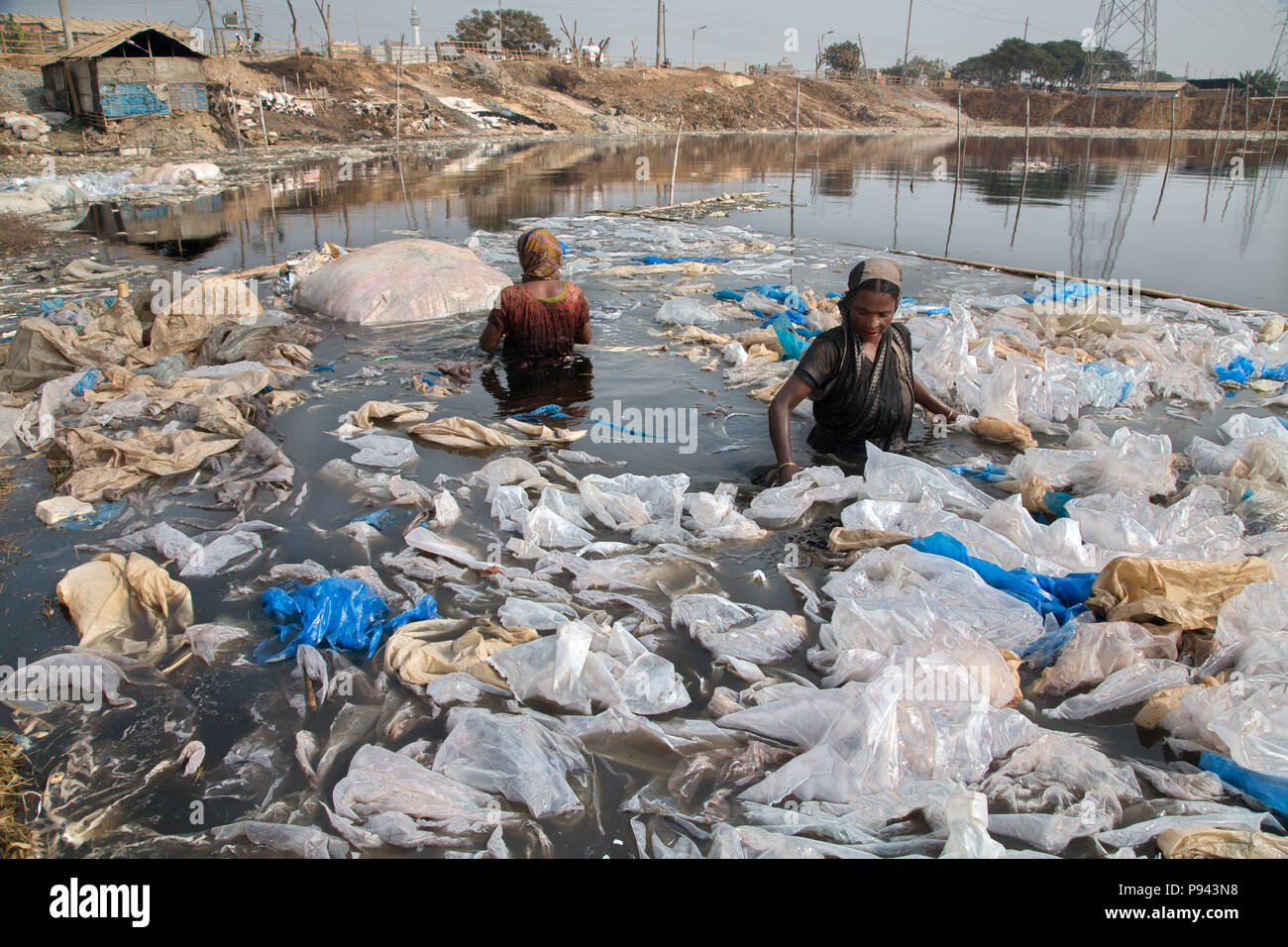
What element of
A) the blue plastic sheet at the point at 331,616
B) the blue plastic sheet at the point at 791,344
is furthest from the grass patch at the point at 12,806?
the blue plastic sheet at the point at 791,344

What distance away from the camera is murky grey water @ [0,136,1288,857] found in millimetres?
2295

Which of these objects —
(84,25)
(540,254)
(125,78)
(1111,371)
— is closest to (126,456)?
(540,254)

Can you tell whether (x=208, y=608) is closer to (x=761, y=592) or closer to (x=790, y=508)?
(x=761, y=592)

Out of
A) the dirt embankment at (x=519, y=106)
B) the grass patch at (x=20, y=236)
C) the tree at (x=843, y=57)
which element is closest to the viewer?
the grass patch at (x=20, y=236)

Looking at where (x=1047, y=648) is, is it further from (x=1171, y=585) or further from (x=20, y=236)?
(x=20, y=236)

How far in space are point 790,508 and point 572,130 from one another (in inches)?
1565

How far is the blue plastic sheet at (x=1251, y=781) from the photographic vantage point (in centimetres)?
187

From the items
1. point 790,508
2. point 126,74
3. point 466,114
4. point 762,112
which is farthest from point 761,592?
point 762,112

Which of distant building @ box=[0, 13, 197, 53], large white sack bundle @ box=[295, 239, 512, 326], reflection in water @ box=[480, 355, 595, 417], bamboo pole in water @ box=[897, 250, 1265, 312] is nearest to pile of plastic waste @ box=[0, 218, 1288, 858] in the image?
reflection in water @ box=[480, 355, 595, 417]

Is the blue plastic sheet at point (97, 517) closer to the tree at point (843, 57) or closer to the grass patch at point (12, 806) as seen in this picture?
the grass patch at point (12, 806)

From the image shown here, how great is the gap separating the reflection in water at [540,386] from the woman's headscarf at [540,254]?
2.17 ft

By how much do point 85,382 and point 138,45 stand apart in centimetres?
2542

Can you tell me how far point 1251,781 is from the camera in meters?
1.93

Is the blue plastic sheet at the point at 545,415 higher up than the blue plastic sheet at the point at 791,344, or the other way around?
the blue plastic sheet at the point at 791,344
